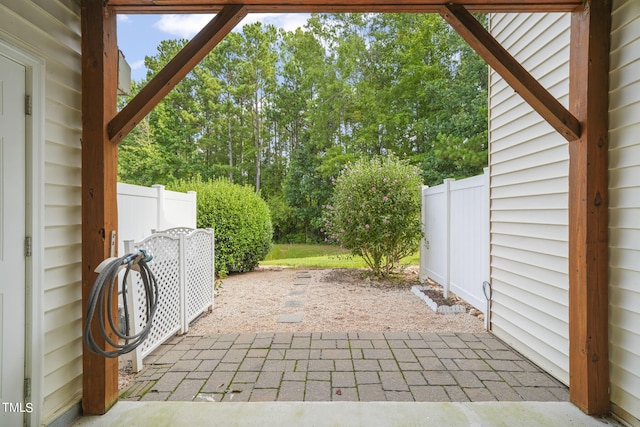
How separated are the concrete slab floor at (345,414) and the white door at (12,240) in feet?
1.52

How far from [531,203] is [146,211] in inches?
147

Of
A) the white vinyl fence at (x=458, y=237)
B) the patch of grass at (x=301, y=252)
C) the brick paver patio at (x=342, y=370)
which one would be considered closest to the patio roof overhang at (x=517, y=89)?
the brick paver patio at (x=342, y=370)

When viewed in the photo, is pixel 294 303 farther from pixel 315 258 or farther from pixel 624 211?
pixel 315 258

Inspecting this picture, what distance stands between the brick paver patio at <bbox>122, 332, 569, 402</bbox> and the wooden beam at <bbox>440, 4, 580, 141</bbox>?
1.72 meters

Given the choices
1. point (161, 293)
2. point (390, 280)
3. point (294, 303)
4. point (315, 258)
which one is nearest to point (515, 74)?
point (161, 293)

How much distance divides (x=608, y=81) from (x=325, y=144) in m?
13.2

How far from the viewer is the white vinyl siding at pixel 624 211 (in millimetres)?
1950

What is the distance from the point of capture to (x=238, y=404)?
2254 mm

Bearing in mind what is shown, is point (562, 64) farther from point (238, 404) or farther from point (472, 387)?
point (238, 404)

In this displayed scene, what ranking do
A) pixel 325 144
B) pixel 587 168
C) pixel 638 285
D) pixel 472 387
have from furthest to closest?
pixel 325 144
pixel 472 387
pixel 587 168
pixel 638 285

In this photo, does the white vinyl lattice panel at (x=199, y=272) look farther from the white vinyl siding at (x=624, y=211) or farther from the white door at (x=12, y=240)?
the white vinyl siding at (x=624, y=211)

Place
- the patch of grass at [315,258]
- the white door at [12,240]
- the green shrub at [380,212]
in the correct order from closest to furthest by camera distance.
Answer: the white door at [12,240]
the green shrub at [380,212]
the patch of grass at [315,258]

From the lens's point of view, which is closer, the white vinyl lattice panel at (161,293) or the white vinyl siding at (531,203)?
the white vinyl siding at (531,203)

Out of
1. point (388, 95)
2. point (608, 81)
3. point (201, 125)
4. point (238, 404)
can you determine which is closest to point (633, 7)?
point (608, 81)
